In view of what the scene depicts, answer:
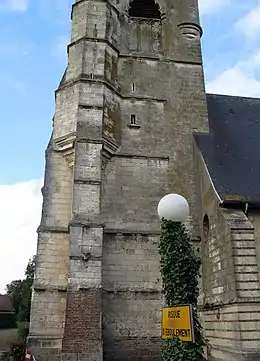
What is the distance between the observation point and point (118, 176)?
12.4 meters

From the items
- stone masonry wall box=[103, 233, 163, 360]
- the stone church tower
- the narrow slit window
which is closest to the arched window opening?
the stone church tower

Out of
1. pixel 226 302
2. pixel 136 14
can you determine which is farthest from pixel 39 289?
pixel 136 14

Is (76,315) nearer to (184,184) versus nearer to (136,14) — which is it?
(184,184)

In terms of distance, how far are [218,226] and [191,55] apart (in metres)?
7.43

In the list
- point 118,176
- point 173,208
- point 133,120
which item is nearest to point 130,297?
point 118,176

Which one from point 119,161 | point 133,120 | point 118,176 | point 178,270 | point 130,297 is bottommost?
point 130,297

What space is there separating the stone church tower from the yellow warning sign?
15.0 ft

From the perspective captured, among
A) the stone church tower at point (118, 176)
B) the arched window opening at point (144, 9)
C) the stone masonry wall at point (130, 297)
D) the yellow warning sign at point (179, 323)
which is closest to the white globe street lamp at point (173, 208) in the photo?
the yellow warning sign at point (179, 323)

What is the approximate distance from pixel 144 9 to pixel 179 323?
13918mm

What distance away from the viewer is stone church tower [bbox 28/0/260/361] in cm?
1050

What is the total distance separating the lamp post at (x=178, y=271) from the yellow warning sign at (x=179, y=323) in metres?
0.19

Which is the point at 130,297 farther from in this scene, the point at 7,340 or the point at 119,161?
the point at 7,340

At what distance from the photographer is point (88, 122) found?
40.5ft

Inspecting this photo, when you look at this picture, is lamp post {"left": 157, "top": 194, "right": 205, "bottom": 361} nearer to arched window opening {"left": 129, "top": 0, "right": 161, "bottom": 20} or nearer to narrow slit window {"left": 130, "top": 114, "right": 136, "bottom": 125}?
narrow slit window {"left": 130, "top": 114, "right": 136, "bottom": 125}
